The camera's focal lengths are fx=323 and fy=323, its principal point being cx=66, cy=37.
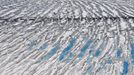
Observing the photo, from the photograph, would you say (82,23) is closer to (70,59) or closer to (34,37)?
(34,37)

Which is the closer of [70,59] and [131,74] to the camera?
[131,74]

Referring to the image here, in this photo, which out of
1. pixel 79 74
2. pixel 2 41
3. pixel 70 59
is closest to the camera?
pixel 79 74

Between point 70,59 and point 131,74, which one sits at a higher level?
point 70,59

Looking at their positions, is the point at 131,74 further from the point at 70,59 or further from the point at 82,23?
the point at 82,23

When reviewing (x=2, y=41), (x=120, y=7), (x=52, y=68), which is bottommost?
(x=120, y=7)

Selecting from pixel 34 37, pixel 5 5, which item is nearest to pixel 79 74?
pixel 34 37

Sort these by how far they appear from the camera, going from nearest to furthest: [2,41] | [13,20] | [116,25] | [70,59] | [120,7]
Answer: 1. [70,59]
2. [2,41]
3. [116,25]
4. [13,20]
5. [120,7]
